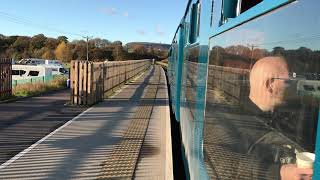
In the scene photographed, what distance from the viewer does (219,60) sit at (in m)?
3.36

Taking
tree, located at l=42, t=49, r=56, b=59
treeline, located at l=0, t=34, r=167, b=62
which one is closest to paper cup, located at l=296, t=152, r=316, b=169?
treeline, located at l=0, t=34, r=167, b=62

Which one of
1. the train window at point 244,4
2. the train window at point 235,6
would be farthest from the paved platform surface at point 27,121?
the train window at point 244,4

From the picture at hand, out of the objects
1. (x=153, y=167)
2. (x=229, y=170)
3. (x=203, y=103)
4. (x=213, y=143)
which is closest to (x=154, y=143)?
(x=153, y=167)

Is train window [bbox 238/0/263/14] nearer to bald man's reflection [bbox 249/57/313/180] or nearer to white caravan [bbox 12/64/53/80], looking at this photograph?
bald man's reflection [bbox 249/57/313/180]

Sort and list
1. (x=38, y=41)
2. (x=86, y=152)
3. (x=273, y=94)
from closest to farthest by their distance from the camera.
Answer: (x=273, y=94)
(x=86, y=152)
(x=38, y=41)

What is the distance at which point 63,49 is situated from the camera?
381ft

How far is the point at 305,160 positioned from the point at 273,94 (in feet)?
1.14

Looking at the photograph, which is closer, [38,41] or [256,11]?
[256,11]

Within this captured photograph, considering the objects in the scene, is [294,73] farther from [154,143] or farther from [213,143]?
[154,143]

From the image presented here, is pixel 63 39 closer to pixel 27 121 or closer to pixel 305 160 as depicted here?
pixel 27 121

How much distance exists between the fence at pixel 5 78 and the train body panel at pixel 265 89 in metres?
17.7

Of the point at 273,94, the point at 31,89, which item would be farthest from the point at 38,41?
the point at 273,94

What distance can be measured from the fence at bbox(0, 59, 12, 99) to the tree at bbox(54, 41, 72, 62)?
92275mm

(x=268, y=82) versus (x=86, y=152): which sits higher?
(x=268, y=82)
